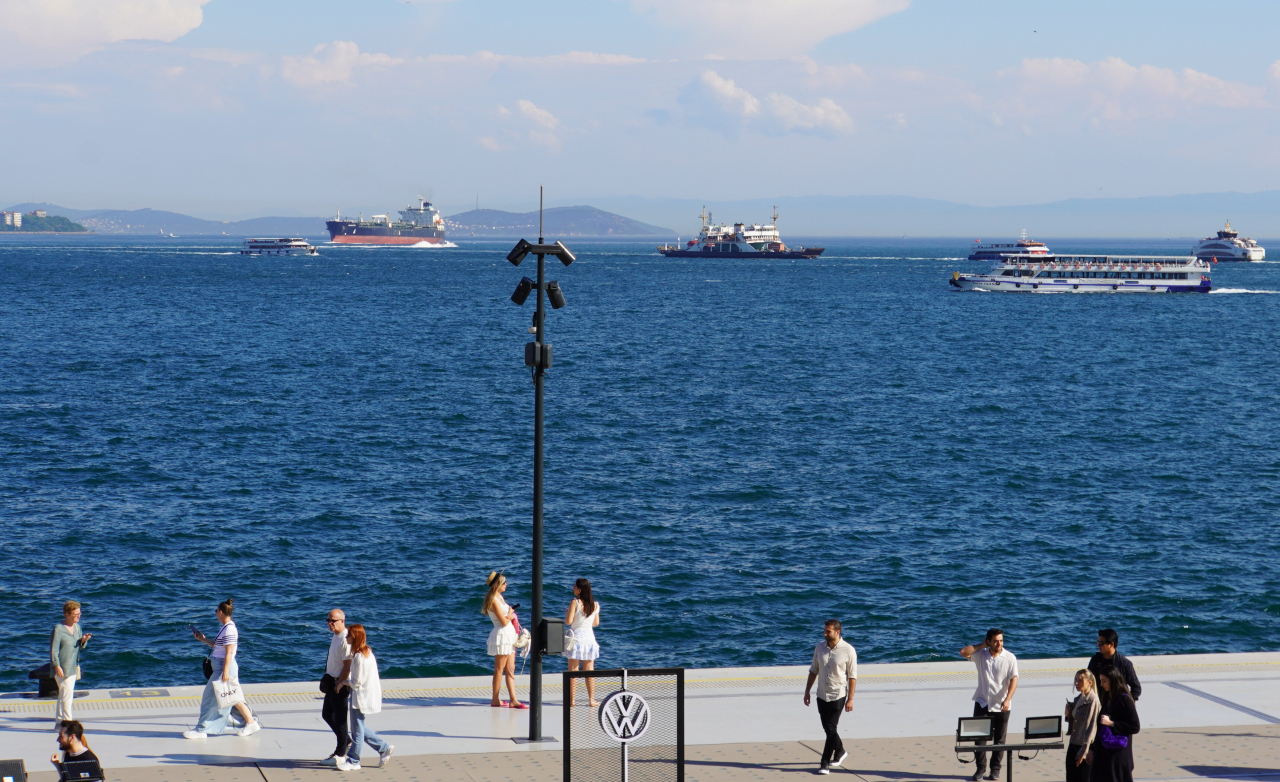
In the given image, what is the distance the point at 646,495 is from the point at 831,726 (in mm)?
26430

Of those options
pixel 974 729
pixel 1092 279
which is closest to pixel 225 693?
pixel 974 729

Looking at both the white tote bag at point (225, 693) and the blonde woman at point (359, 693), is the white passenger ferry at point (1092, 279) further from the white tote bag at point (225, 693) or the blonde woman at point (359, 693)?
the blonde woman at point (359, 693)

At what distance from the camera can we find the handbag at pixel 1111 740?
11.2 m

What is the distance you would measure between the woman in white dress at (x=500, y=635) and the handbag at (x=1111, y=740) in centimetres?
658

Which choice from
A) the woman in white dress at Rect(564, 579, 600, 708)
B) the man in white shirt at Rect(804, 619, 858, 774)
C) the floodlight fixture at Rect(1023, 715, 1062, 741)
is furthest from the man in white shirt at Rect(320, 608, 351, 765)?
the floodlight fixture at Rect(1023, 715, 1062, 741)

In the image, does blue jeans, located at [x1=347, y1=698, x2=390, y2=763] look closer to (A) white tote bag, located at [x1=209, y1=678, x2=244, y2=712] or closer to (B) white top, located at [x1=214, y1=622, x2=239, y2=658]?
(A) white tote bag, located at [x1=209, y1=678, x2=244, y2=712]

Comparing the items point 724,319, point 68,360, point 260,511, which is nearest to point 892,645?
point 260,511

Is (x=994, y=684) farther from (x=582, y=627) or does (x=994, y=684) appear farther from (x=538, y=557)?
(x=538, y=557)

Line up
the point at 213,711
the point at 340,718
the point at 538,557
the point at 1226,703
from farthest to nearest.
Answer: the point at 1226,703 → the point at 538,557 → the point at 213,711 → the point at 340,718

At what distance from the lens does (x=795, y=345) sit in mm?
86875

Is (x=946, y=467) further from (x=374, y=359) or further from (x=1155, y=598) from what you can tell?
(x=374, y=359)

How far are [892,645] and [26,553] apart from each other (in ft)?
67.7

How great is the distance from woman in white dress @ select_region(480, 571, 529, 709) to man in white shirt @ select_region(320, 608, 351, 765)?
211 cm

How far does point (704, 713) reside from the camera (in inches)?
580
